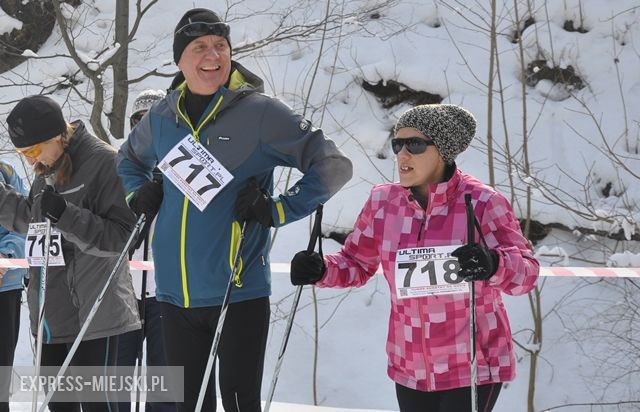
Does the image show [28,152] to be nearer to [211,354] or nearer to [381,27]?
[211,354]

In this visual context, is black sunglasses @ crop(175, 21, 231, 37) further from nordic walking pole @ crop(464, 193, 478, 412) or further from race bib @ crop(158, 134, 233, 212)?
nordic walking pole @ crop(464, 193, 478, 412)

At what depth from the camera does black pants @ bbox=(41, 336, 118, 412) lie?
152 inches

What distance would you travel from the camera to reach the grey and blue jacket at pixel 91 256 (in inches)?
152

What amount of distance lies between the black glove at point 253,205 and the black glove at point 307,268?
0.19 m

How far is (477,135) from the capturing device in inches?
397

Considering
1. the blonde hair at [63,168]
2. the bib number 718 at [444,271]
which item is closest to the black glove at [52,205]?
the blonde hair at [63,168]

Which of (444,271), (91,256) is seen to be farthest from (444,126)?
(91,256)

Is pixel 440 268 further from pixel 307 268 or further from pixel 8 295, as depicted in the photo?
pixel 8 295

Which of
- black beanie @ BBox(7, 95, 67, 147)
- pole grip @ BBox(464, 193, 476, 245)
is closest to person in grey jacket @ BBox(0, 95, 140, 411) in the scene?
black beanie @ BBox(7, 95, 67, 147)

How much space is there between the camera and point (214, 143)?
3.29 meters

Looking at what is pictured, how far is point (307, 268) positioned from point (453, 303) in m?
0.53

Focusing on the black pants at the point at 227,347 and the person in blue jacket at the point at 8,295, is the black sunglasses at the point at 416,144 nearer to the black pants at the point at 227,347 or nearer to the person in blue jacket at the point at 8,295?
the black pants at the point at 227,347

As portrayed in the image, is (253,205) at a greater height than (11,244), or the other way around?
(11,244)

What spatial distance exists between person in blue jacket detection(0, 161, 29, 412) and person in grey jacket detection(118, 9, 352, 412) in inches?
63.8
